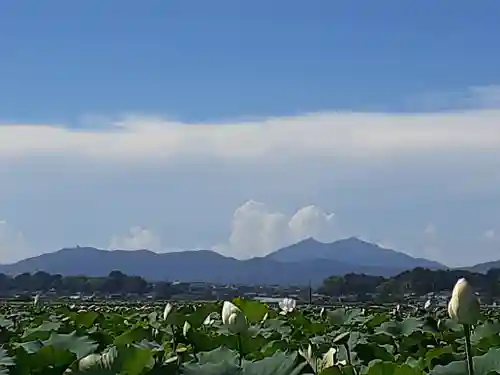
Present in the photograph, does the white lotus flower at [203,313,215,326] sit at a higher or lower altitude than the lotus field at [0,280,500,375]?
higher

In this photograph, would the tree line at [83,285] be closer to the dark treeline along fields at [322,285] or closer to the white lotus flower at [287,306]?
the dark treeline along fields at [322,285]

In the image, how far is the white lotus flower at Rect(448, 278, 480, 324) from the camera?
8.29 ft

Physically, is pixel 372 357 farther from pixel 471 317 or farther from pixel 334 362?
pixel 471 317

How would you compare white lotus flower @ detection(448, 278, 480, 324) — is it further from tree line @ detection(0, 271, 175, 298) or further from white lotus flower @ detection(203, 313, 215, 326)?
tree line @ detection(0, 271, 175, 298)

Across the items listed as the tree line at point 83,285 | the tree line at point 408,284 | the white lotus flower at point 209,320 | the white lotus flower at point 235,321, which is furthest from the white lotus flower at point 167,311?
the tree line at point 83,285

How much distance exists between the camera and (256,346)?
12.6 ft

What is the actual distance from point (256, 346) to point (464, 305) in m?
1.44

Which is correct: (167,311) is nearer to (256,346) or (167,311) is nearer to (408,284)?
(256,346)

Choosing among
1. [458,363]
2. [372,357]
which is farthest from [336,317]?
[458,363]

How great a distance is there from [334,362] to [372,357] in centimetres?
96

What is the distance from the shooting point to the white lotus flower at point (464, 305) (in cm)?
253

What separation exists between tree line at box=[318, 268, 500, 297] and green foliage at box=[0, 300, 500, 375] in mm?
27408

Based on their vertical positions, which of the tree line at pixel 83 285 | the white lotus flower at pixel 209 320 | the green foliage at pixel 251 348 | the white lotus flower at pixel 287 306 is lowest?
the green foliage at pixel 251 348

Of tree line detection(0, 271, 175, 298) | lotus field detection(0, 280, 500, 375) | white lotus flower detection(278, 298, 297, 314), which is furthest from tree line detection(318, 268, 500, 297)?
lotus field detection(0, 280, 500, 375)
